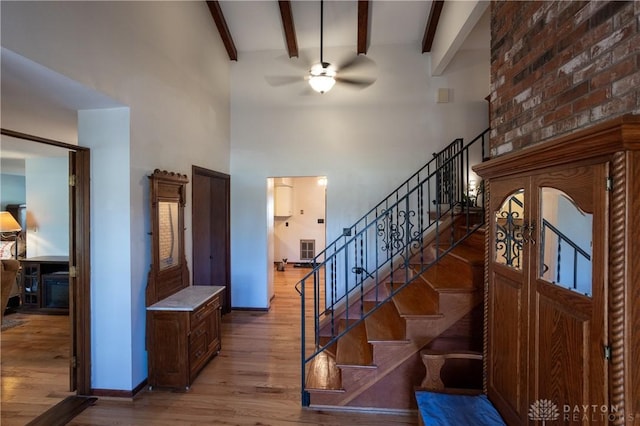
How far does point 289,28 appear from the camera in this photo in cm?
455

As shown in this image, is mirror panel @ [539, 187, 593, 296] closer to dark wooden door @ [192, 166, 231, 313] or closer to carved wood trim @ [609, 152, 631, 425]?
carved wood trim @ [609, 152, 631, 425]

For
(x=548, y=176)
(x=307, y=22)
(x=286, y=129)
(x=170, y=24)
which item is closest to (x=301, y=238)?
(x=286, y=129)

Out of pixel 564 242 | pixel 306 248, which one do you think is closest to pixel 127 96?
pixel 564 242

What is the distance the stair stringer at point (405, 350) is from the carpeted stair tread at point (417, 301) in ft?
0.21

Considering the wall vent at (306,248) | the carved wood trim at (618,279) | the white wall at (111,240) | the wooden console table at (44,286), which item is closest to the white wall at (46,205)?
the wooden console table at (44,286)

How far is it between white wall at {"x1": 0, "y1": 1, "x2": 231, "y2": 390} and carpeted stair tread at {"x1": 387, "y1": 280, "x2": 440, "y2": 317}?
246 centimetres

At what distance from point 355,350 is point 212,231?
309 centimetres

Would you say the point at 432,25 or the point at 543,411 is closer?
the point at 543,411

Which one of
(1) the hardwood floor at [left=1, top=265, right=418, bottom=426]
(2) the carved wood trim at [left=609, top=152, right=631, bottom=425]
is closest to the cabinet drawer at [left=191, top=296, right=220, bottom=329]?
(1) the hardwood floor at [left=1, top=265, right=418, bottom=426]

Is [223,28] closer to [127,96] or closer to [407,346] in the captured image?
[127,96]

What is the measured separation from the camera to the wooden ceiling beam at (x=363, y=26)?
13.9 ft

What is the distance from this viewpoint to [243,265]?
17.1ft

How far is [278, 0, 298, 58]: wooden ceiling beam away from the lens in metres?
4.23

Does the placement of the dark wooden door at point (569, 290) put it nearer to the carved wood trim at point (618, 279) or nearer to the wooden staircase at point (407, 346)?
the carved wood trim at point (618, 279)
